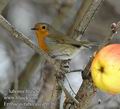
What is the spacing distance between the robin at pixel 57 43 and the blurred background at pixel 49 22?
0.31ft

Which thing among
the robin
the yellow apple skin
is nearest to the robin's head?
the robin

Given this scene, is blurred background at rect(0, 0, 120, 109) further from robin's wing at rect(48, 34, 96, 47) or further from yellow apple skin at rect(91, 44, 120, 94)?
yellow apple skin at rect(91, 44, 120, 94)

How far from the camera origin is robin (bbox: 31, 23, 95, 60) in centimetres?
234

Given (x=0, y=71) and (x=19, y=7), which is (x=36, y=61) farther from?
(x=19, y=7)

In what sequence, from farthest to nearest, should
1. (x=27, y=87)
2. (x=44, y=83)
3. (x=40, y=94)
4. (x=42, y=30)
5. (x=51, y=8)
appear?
1. (x=51, y=8)
2. (x=42, y=30)
3. (x=27, y=87)
4. (x=44, y=83)
5. (x=40, y=94)

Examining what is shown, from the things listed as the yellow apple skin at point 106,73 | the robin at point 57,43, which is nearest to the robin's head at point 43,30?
the robin at point 57,43

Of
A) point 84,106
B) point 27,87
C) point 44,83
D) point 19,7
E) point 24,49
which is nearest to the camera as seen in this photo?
point 84,106

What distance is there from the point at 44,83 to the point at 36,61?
14.4 inches

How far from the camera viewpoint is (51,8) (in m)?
Answer: 4.05

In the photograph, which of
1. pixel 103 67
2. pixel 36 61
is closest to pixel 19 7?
pixel 36 61

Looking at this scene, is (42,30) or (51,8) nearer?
(42,30)

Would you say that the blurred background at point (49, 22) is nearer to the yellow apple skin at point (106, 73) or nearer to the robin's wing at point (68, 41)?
the robin's wing at point (68, 41)

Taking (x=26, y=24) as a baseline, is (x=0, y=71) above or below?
below

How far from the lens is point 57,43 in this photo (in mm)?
2645
